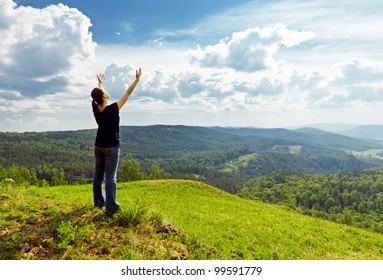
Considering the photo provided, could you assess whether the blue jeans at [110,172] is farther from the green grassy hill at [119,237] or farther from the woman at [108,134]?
the green grassy hill at [119,237]

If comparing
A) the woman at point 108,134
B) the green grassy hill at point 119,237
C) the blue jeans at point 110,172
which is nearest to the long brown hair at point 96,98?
the woman at point 108,134

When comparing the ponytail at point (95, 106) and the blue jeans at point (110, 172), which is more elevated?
the ponytail at point (95, 106)

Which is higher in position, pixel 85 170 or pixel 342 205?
pixel 85 170

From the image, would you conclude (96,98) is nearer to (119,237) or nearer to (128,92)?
(128,92)

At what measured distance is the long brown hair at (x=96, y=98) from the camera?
10484mm

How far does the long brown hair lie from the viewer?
10484mm

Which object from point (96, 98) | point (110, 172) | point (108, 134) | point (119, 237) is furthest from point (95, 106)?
point (119, 237)

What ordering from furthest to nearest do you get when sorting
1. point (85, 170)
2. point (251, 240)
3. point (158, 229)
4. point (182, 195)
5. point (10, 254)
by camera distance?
point (85, 170)
point (182, 195)
point (251, 240)
point (158, 229)
point (10, 254)

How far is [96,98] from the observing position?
10602mm

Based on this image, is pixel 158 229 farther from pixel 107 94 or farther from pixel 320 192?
pixel 320 192

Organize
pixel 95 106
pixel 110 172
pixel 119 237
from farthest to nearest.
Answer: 1. pixel 110 172
2. pixel 95 106
3. pixel 119 237

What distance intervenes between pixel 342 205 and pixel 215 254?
175 m
